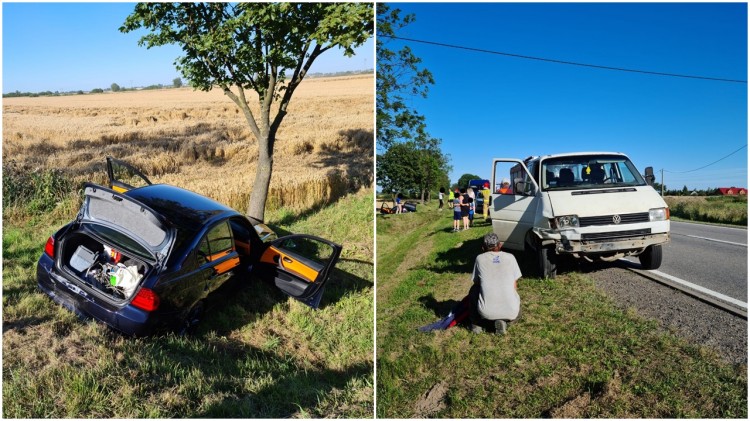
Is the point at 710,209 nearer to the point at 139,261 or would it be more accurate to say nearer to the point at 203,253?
the point at 203,253

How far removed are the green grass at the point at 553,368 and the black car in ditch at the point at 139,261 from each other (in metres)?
1.94

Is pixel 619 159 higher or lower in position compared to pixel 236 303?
higher

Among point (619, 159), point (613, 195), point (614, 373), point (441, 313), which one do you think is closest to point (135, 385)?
point (441, 313)

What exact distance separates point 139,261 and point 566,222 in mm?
4467

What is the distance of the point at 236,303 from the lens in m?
6.48

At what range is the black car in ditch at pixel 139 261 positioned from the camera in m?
4.55

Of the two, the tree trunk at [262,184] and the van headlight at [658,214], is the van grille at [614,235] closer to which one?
the van headlight at [658,214]

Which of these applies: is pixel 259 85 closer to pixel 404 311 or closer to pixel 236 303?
pixel 236 303

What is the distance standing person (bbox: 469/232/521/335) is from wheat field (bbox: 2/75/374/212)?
325 inches

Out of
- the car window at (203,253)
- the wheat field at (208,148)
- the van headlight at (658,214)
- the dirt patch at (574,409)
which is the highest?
the wheat field at (208,148)

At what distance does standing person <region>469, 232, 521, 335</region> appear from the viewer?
4297 millimetres

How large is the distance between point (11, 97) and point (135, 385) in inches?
1950

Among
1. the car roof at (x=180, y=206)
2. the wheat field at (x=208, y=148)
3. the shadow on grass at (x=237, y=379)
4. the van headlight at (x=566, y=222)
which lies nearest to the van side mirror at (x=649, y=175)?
the van headlight at (x=566, y=222)

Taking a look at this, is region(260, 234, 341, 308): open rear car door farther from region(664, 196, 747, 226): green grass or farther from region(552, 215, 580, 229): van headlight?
region(664, 196, 747, 226): green grass
